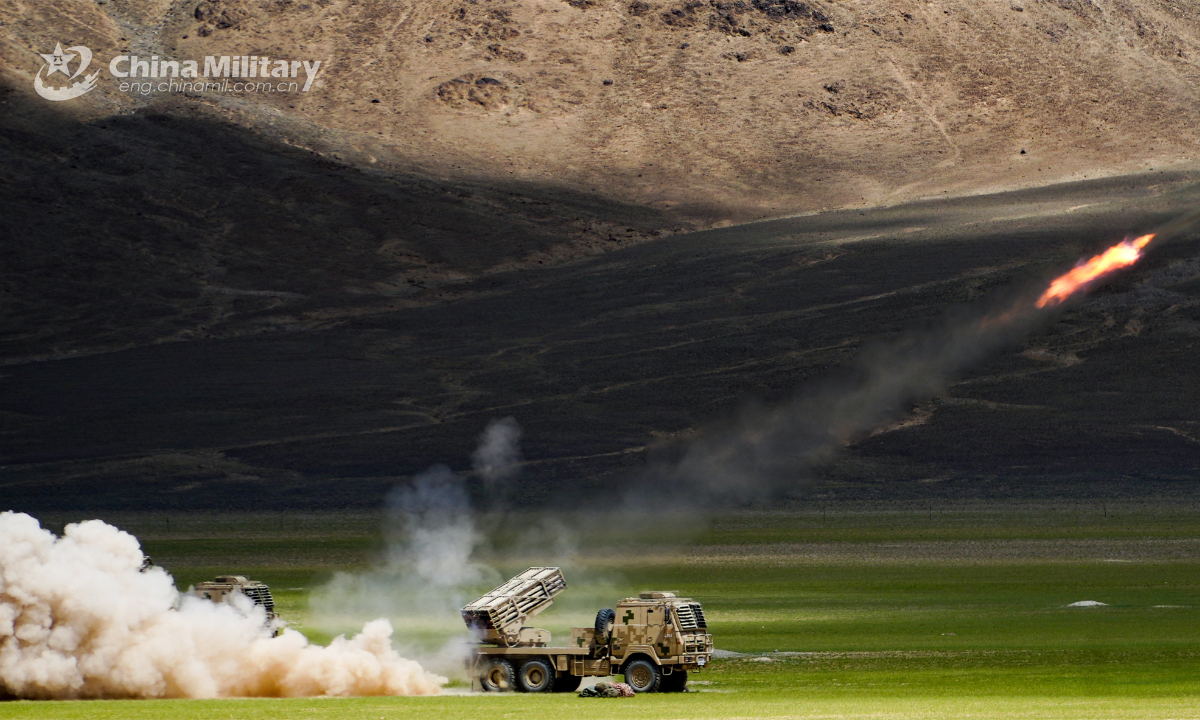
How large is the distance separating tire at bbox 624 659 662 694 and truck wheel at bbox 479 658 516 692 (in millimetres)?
2307

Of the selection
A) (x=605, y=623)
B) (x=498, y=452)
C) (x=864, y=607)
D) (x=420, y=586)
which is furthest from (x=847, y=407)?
(x=605, y=623)

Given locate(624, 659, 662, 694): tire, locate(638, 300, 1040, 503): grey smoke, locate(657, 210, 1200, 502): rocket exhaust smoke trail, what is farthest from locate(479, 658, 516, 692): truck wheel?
locate(657, 210, 1200, 502): rocket exhaust smoke trail

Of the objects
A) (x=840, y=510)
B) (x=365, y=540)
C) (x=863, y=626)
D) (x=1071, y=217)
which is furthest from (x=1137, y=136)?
(x=863, y=626)

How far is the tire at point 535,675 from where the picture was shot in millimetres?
30109

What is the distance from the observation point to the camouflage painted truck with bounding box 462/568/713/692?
2941cm

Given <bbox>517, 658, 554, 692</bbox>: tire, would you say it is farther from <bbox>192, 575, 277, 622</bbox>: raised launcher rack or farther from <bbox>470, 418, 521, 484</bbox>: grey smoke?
<bbox>470, 418, 521, 484</bbox>: grey smoke

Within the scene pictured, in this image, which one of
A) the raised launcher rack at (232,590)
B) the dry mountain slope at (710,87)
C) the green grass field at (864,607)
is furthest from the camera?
the dry mountain slope at (710,87)

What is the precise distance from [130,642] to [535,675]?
25.1 feet

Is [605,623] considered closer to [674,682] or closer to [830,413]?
[674,682]

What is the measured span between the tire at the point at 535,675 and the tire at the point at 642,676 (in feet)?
5.02

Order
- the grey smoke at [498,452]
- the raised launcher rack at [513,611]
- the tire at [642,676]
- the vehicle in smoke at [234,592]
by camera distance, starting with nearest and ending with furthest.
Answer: the tire at [642,676] < the raised launcher rack at [513,611] < the vehicle in smoke at [234,592] < the grey smoke at [498,452]

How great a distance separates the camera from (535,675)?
30.3 m

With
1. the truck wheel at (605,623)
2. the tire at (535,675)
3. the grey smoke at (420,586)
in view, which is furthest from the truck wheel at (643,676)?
the grey smoke at (420,586)

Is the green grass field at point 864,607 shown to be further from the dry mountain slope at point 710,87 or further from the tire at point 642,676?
the dry mountain slope at point 710,87
